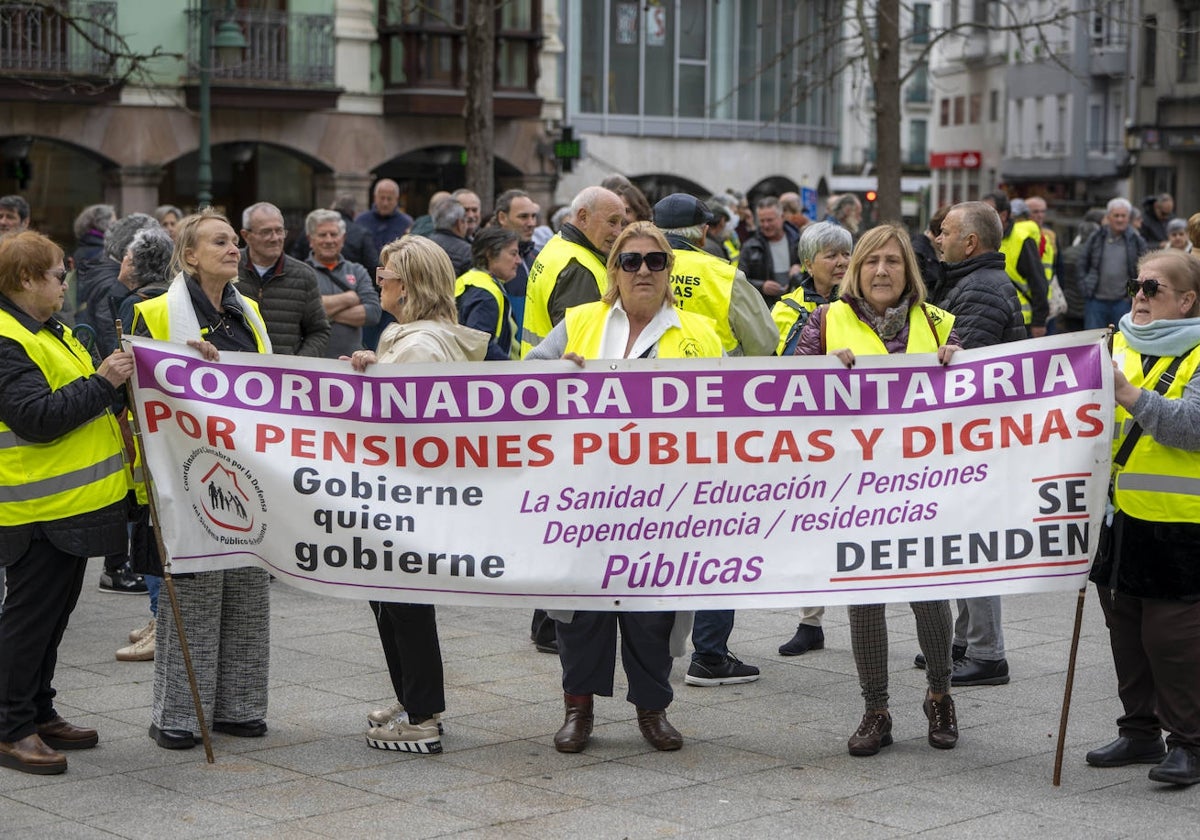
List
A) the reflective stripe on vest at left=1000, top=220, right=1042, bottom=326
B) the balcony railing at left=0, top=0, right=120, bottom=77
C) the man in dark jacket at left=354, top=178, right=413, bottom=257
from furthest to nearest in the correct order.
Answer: the balcony railing at left=0, top=0, right=120, bottom=77, the man in dark jacket at left=354, top=178, right=413, bottom=257, the reflective stripe on vest at left=1000, top=220, right=1042, bottom=326

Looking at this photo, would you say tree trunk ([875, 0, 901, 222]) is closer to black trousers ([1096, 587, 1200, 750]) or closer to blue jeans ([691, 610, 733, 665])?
blue jeans ([691, 610, 733, 665])

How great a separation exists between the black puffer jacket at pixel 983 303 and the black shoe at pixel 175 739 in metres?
3.50

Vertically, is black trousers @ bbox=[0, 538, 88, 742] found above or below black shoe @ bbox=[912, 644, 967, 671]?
above

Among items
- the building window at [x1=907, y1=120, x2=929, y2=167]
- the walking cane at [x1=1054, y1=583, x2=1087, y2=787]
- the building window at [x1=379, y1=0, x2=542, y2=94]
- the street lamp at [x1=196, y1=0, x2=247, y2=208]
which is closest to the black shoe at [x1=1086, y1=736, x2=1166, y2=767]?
the walking cane at [x1=1054, y1=583, x2=1087, y2=787]

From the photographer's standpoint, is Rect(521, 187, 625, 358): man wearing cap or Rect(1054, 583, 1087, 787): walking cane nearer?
Rect(1054, 583, 1087, 787): walking cane

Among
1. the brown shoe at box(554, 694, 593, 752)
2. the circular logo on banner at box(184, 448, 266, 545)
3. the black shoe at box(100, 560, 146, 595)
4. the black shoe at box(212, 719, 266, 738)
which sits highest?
the circular logo on banner at box(184, 448, 266, 545)

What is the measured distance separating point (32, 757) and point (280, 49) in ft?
88.8

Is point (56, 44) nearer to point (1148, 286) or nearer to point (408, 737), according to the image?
point (408, 737)

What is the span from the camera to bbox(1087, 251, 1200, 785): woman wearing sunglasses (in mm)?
6258

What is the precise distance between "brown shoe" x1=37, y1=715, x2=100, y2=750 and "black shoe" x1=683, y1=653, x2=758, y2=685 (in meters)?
2.57

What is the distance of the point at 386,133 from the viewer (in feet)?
112

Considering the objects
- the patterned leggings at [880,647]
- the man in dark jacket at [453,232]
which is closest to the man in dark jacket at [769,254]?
the man in dark jacket at [453,232]

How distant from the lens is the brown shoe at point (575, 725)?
6797mm

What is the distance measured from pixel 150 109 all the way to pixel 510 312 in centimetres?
2288
